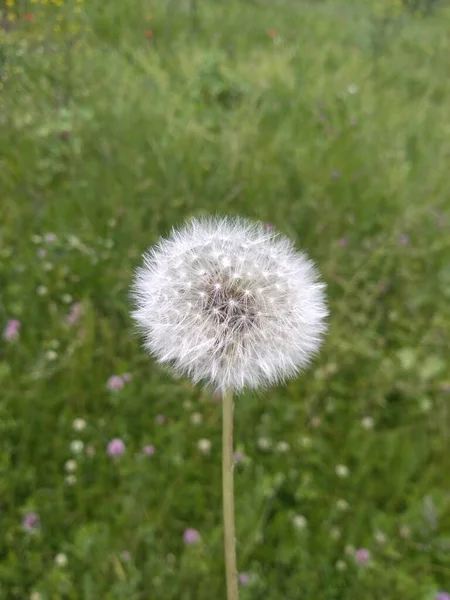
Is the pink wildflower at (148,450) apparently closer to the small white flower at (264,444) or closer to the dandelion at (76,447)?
the dandelion at (76,447)

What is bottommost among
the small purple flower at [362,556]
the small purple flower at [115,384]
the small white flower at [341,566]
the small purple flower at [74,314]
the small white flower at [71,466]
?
the small white flower at [341,566]

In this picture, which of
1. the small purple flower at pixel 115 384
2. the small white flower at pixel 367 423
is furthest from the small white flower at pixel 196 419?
the small white flower at pixel 367 423

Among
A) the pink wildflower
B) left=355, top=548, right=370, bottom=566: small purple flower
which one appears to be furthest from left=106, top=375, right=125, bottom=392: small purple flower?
left=355, top=548, right=370, bottom=566: small purple flower

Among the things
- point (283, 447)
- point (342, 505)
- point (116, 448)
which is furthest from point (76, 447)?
point (342, 505)

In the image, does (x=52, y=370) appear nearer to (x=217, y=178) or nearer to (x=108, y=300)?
(x=108, y=300)

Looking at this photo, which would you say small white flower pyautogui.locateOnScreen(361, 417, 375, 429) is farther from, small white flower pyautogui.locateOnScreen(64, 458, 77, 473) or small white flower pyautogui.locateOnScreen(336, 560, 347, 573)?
small white flower pyautogui.locateOnScreen(64, 458, 77, 473)

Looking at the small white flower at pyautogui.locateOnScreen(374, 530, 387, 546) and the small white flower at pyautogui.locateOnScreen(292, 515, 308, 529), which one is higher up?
the small white flower at pyautogui.locateOnScreen(292, 515, 308, 529)
